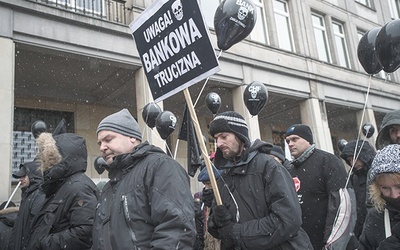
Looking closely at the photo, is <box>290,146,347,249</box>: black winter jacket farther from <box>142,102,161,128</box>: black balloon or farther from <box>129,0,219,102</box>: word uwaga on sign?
<box>142,102,161,128</box>: black balloon

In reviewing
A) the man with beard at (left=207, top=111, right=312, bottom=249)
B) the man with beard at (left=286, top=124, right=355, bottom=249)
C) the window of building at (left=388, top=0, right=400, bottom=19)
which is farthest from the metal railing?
the window of building at (left=388, top=0, right=400, bottom=19)

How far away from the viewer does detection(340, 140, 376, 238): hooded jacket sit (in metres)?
4.66

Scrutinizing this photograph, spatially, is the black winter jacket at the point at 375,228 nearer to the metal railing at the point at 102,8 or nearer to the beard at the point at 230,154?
the beard at the point at 230,154

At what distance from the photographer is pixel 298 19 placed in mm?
15391

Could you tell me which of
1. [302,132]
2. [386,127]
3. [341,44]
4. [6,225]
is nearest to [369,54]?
[302,132]

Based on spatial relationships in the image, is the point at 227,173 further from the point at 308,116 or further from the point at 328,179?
the point at 308,116

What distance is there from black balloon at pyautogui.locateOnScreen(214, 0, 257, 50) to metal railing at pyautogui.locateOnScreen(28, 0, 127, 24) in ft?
21.6

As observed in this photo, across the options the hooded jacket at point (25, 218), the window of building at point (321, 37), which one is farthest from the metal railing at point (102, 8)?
the window of building at point (321, 37)

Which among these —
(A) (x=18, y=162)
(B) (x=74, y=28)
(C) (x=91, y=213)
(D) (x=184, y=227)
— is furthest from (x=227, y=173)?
(A) (x=18, y=162)

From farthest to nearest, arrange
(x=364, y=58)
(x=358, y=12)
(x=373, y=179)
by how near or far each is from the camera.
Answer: (x=358, y=12), (x=364, y=58), (x=373, y=179)

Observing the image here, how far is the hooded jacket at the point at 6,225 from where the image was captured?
4.40m

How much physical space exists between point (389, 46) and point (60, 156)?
11.1ft

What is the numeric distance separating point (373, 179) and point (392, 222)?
0.27 metres

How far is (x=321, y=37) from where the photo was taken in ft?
55.8
